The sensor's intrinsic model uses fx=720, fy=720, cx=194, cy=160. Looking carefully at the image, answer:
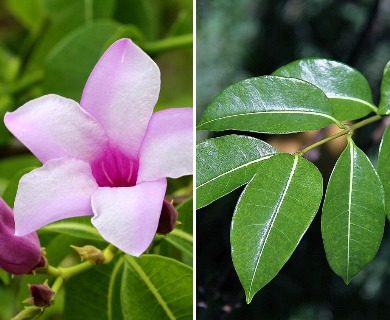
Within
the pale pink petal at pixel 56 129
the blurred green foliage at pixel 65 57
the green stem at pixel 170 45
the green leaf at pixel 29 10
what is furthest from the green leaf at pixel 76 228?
the green leaf at pixel 29 10

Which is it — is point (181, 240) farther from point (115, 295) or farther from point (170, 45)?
point (170, 45)

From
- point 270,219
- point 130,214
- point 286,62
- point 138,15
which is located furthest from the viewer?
point 138,15

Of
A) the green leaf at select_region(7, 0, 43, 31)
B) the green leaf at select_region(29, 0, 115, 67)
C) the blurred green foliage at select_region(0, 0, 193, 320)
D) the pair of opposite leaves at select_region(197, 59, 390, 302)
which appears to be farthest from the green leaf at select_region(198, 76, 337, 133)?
the green leaf at select_region(7, 0, 43, 31)

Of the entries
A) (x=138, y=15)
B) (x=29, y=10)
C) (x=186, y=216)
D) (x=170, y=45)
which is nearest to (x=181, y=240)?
(x=186, y=216)

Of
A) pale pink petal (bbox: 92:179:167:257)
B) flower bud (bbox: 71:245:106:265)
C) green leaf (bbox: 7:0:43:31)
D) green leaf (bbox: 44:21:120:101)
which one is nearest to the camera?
pale pink petal (bbox: 92:179:167:257)

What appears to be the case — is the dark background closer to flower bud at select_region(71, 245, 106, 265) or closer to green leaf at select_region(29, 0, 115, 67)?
flower bud at select_region(71, 245, 106, 265)
